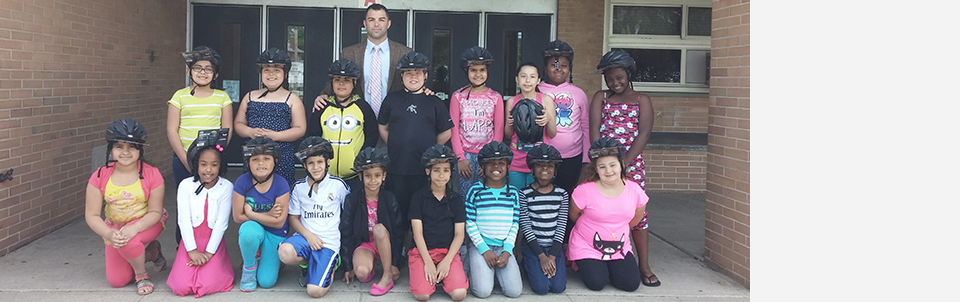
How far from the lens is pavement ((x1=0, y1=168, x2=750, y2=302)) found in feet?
14.0

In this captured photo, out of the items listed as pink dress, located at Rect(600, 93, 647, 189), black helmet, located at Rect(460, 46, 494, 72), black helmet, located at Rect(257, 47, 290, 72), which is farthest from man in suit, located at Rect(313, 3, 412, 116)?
pink dress, located at Rect(600, 93, 647, 189)

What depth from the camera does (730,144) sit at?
4.89 m

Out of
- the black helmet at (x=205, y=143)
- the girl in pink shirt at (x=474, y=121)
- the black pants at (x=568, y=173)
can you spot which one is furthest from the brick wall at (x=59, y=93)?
the black pants at (x=568, y=173)

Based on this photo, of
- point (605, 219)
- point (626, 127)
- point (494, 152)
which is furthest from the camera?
point (626, 127)

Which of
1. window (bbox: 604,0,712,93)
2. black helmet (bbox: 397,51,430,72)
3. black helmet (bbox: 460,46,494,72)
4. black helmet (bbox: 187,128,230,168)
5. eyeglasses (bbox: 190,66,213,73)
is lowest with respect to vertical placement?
black helmet (bbox: 187,128,230,168)

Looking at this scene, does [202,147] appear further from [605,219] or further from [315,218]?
[605,219]

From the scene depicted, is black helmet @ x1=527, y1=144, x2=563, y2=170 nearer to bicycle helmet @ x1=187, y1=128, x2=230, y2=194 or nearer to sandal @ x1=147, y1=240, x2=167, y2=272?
bicycle helmet @ x1=187, y1=128, x2=230, y2=194

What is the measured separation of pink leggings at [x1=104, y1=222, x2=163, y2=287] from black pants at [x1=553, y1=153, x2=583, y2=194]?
276 cm

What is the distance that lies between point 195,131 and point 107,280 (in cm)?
110

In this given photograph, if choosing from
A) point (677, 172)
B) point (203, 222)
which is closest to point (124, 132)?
point (203, 222)

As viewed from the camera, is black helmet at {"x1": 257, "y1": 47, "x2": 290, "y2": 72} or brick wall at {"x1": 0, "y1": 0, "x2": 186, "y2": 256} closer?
black helmet at {"x1": 257, "y1": 47, "x2": 290, "y2": 72}

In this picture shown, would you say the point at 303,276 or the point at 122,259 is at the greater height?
the point at 122,259

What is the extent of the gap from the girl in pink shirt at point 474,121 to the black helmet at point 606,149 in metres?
0.77

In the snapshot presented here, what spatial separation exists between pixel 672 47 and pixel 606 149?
5142 mm
